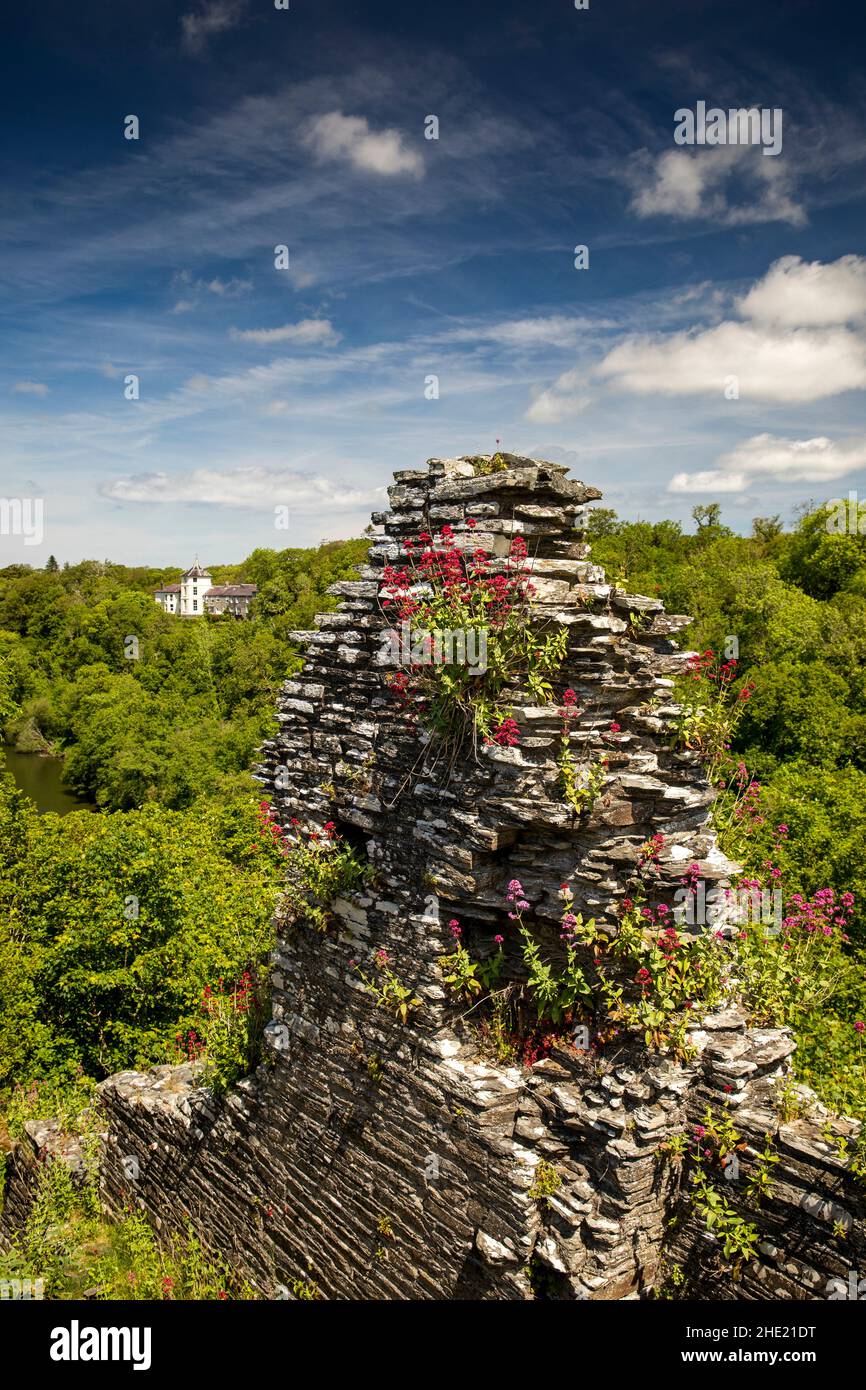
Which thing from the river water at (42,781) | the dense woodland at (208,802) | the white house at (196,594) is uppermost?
the white house at (196,594)

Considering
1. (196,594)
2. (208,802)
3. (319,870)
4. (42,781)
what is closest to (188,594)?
(196,594)

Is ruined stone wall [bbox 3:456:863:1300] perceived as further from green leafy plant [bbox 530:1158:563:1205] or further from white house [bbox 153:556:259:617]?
white house [bbox 153:556:259:617]

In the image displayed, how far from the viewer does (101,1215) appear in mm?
9914

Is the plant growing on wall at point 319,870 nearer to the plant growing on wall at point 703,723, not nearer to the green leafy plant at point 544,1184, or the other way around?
the green leafy plant at point 544,1184

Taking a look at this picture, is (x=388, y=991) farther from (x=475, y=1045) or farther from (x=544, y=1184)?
(x=544, y=1184)

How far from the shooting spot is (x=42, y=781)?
5344 cm

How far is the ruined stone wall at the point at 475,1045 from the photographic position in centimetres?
557

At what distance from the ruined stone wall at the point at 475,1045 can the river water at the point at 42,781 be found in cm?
4288

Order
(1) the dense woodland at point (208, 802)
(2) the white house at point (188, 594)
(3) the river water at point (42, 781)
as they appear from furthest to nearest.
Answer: (2) the white house at point (188, 594), (3) the river water at point (42, 781), (1) the dense woodland at point (208, 802)

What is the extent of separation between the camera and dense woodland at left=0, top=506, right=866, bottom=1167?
48.2 feet

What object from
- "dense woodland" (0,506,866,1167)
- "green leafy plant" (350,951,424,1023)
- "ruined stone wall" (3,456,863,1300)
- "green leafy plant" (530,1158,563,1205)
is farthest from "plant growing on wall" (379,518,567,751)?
"green leafy plant" (530,1158,563,1205)

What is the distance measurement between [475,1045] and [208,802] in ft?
88.4

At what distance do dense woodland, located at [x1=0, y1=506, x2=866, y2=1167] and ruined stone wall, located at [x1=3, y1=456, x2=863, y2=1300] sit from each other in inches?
43.4

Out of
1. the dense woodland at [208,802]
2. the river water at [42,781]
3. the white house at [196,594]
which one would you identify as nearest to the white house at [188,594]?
the white house at [196,594]
